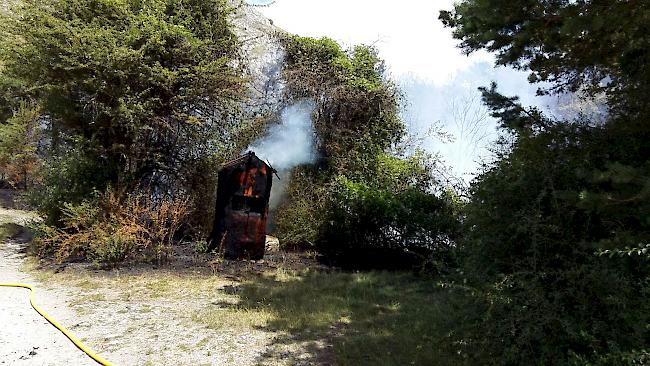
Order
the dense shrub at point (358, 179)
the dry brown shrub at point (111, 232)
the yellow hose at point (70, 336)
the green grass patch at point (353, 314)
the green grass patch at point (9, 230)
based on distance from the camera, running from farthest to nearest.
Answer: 1. the green grass patch at point (9, 230)
2. the dense shrub at point (358, 179)
3. the dry brown shrub at point (111, 232)
4. the green grass patch at point (353, 314)
5. the yellow hose at point (70, 336)

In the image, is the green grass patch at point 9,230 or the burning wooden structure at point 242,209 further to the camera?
the green grass patch at point 9,230

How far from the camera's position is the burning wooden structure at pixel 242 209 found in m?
8.26

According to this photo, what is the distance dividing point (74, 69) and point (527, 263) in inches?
336

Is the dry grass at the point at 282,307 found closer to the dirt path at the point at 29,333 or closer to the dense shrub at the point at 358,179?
the dirt path at the point at 29,333

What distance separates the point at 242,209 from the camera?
8359 millimetres

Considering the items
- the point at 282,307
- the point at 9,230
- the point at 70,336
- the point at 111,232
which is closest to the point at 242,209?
the point at 111,232

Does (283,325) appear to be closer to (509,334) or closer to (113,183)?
(509,334)

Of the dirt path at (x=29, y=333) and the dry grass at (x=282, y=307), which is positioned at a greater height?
the dry grass at (x=282, y=307)

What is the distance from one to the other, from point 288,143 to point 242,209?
3.53 metres

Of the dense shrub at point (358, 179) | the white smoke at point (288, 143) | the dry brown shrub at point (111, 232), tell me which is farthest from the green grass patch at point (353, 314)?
the white smoke at point (288, 143)

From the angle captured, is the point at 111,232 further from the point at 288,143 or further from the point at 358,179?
the point at 358,179

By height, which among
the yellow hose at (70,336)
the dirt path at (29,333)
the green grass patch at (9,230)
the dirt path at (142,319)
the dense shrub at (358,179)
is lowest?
the dirt path at (29,333)

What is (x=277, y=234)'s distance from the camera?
10.1 m

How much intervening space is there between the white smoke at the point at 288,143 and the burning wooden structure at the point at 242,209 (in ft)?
8.32
